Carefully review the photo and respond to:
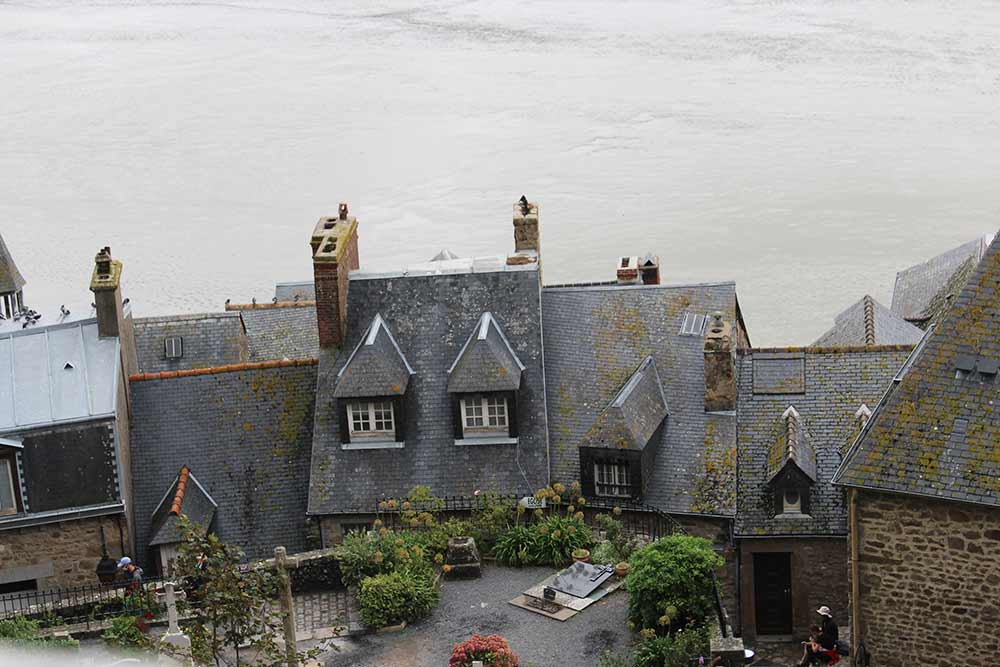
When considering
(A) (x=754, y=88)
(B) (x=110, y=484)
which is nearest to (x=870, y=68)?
(A) (x=754, y=88)

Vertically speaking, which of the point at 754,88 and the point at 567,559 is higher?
the point at 754,88

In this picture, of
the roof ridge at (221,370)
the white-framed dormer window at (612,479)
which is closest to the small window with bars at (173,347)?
the roof ridge at (221,370)

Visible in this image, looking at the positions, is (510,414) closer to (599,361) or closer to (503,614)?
(599,361)

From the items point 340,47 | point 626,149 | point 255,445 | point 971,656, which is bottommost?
point 971,656

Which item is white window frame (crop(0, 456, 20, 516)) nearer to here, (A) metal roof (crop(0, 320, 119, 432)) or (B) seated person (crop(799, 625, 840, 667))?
(A) metal roof (crop(0, 320, 119, 432))

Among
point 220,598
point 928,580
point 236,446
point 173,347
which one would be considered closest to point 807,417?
point 928,580

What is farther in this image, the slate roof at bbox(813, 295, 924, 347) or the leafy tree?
the slate roof at bbox(813, 295, 924, 347)

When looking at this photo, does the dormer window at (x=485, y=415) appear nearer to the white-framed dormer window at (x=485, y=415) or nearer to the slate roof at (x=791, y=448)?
the white-framed dormer window at (x=485, y=415)

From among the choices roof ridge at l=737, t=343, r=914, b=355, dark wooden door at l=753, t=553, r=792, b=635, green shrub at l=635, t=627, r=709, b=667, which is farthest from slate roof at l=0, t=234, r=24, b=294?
green shrub at l=635, t=627, r=709, b=667
